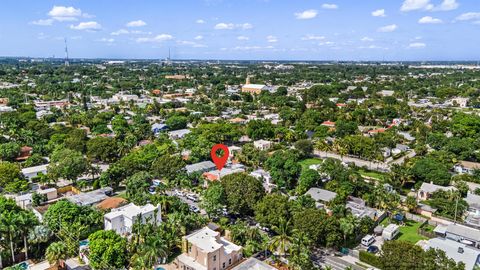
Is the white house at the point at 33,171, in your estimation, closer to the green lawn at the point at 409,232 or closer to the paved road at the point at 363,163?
the paved road at the point at 363,163

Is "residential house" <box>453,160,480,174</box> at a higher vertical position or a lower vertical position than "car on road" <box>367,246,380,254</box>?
higher

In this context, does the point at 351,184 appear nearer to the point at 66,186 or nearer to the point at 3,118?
the point at 66,186

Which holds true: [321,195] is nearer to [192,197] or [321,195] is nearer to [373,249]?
[373,249]

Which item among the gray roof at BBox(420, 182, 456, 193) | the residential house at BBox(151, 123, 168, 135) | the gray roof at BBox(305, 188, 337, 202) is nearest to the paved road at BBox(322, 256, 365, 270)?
the gray roof at BBox(305, 188, 337, 202)

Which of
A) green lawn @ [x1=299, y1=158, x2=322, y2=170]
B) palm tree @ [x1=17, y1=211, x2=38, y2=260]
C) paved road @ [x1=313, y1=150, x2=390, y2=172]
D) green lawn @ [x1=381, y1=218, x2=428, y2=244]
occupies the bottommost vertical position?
green lawn @ [x1=381, y1=218, x2=428, y2=244]

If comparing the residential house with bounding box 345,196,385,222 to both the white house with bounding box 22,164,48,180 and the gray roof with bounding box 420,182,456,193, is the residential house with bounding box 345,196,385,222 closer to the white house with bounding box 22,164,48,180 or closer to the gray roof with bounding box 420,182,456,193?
the gray roof with bounding box 420,182,456,193

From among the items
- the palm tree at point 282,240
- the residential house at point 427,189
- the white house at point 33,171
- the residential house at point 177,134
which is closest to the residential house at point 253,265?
the palm tree at point 282,240

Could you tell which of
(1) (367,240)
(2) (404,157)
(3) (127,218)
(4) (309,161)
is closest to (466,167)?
(2) (404,157)
